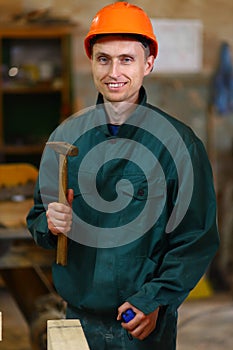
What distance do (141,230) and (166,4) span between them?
4.58 m

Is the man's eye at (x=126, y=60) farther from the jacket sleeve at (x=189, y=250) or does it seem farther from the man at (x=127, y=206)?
the jacket sleeve at (x=189, y=250)

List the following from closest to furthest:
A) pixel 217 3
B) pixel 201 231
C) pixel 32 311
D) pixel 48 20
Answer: pixel 201 231, pixel 32 311, pixel 48 20, pixel 217 3

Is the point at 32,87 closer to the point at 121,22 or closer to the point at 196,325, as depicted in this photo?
the point at 196,325

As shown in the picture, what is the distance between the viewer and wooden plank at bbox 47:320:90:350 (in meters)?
1.49

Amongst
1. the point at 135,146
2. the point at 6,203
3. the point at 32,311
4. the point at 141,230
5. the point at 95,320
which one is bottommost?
the point at 32,311

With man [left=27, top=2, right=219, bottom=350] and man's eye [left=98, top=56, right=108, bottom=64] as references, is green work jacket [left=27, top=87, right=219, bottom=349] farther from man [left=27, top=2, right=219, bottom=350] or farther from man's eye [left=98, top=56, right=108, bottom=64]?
man's eye [left=98, top=56, right=108, bottom=64]

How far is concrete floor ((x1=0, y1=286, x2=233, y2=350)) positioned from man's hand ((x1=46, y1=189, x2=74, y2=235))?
245 cm

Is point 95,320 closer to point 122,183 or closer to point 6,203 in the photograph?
point 122,183

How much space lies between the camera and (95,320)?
2029mm

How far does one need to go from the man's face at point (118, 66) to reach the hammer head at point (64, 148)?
0.18m

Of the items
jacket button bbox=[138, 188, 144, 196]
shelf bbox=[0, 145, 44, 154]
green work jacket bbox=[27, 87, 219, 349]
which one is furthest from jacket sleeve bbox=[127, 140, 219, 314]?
shelf bbox=[0, 145, 44, 154]

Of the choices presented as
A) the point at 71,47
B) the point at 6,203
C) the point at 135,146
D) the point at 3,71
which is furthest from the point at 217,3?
the point at 135,146

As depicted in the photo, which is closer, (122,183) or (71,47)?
(122,183)

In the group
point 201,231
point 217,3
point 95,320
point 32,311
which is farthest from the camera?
point 217,3
